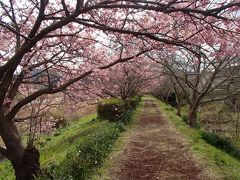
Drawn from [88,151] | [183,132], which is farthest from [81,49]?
[183,132]

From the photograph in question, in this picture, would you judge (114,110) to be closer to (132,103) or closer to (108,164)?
(108,164)

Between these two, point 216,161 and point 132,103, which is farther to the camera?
point 132,103

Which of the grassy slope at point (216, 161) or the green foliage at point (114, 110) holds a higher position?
the green foliage at point (114, 110)

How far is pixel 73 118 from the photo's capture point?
3447cm

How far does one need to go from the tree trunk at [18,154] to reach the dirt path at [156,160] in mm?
2316

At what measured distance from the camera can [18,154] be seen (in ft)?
25.1

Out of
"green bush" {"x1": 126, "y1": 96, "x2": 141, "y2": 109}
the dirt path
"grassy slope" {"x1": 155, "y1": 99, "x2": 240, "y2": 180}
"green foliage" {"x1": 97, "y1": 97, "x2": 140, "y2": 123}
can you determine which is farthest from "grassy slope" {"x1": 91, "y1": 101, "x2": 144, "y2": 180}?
"green bush" {"x1": 126, "y1": 96, "x2": 141, "y2": 109}

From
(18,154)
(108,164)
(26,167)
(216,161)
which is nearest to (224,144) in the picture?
(216,161)

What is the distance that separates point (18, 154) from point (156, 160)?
16.7ft

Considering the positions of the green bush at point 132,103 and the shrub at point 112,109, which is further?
the green bush at point 132,103

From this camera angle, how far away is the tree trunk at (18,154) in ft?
24.6

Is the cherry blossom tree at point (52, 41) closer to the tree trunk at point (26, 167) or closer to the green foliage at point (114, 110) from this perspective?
the tree trunk at point (26, 167)

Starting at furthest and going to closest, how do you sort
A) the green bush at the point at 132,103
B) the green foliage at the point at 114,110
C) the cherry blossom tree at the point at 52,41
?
the green bush at the point at 132,103
the green foliage at the point at 114,110
the cherry blossom tree at the point at 52,41

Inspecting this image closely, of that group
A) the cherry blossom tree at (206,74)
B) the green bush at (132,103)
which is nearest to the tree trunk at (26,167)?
the cherry blossom tree at (206,74)
